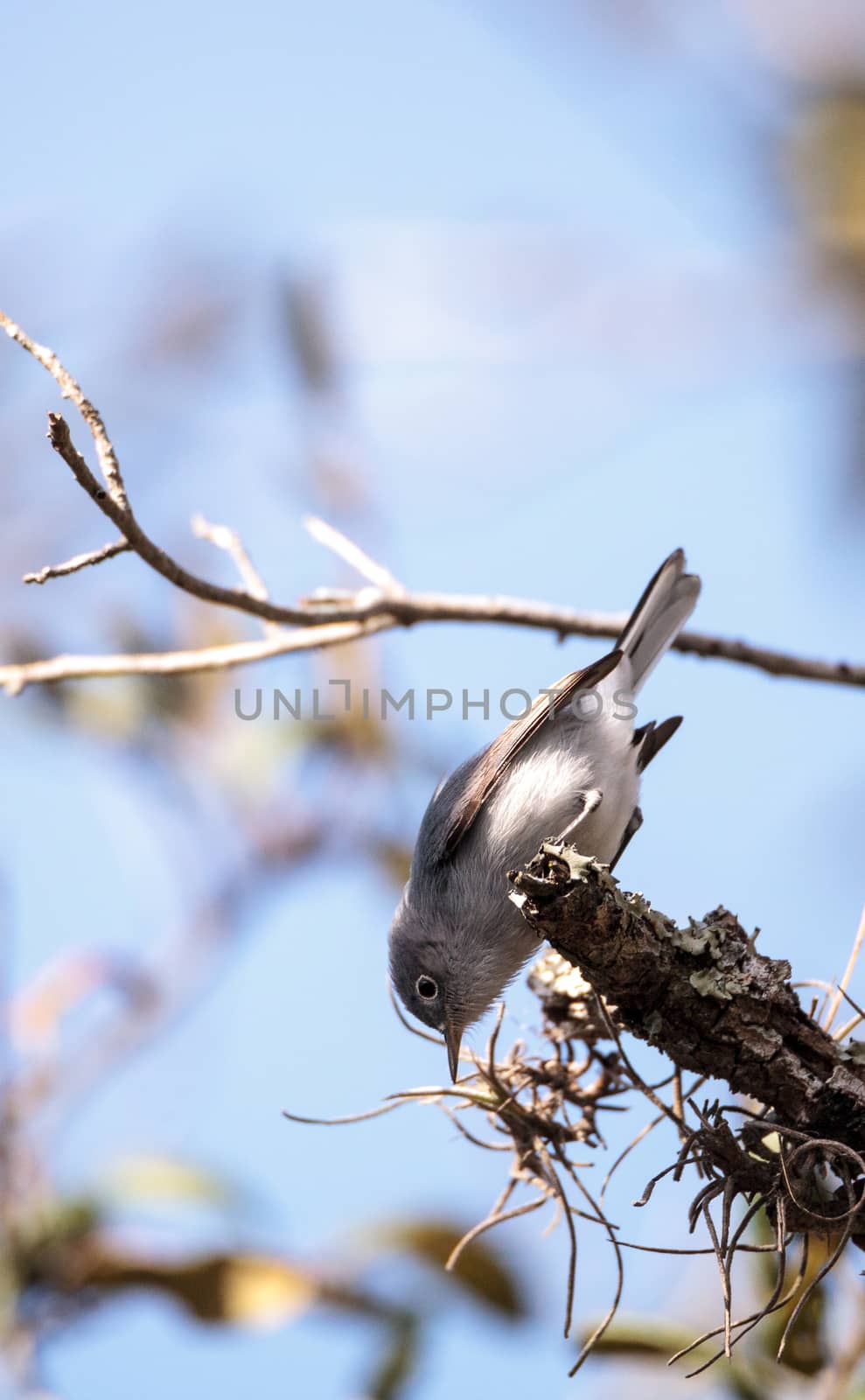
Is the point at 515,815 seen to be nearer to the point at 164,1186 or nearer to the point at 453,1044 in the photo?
the point at 453,1044

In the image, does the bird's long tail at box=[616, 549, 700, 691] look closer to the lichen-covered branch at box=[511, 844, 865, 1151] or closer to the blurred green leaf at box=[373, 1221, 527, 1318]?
the lichen-covered branch at box=[511, 844, 865, 1151]

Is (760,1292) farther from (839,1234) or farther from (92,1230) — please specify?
(92,1230)

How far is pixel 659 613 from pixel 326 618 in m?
1.11

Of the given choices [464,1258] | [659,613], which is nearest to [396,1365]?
[464,1258]

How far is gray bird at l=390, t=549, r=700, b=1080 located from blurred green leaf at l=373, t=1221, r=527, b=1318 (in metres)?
0.86

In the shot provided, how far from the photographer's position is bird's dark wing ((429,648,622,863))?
3.38 metres

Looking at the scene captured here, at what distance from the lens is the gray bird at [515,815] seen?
10.7 feet

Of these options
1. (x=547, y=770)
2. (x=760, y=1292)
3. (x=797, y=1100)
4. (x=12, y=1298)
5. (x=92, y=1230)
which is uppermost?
(x=547, y=770)

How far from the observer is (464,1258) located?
385 cm

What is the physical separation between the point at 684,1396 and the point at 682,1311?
1.70 feet

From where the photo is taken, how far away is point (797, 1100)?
212 centimetres

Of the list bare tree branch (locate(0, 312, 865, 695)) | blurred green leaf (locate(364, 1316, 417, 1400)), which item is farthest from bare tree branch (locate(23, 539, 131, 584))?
blurred green leaf (locate(364, 1316, 417, 1400))

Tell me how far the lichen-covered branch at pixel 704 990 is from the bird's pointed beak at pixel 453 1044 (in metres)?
0.91

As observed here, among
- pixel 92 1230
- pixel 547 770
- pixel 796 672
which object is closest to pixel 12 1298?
pixel 92 1230
